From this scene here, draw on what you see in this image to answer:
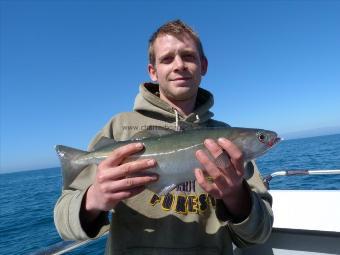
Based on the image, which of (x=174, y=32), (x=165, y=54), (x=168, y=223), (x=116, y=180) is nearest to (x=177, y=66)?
(x=165, y=54)

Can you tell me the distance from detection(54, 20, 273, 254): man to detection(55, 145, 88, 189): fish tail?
106 millimetres

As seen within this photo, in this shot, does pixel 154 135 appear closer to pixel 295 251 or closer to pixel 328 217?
pixel 328 217

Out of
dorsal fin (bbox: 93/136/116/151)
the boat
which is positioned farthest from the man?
the boat

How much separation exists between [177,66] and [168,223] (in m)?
1.72

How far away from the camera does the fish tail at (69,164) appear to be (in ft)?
10.5

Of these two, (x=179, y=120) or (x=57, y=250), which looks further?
(x=57, y=250)

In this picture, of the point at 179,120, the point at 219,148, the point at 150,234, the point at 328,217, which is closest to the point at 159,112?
the point at 179,120

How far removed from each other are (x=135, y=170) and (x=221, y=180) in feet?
2.60

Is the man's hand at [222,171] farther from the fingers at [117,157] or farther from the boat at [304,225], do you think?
the boat at [304,225]

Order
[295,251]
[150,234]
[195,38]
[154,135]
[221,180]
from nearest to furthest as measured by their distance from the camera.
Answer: [221,180] < [150,234] < [154,135] < [195,38] < [295,251]

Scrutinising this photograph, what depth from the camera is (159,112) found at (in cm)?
360

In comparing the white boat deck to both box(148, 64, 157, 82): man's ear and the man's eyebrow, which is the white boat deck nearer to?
box(148, 64, 157, 82): man's ear

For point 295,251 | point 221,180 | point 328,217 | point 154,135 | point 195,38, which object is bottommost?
point 295,251

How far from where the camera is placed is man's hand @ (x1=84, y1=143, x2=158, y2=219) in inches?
101
